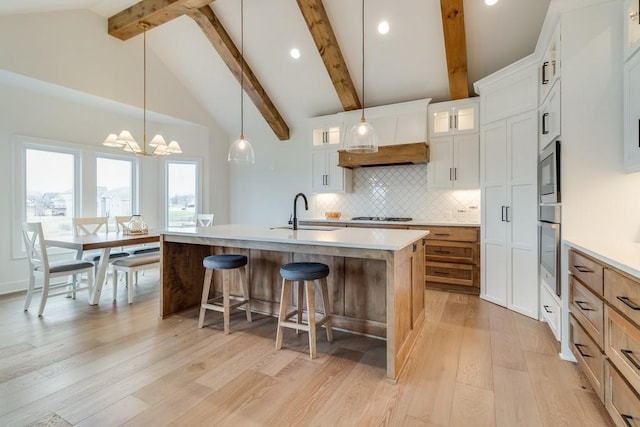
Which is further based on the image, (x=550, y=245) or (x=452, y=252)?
(x=452, y=252)

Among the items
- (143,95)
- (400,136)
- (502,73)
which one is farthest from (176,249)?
(502,73)

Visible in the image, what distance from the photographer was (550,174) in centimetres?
260

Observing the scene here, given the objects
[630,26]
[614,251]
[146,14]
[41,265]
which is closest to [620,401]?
[614,251]

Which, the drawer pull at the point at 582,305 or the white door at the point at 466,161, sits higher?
the white door at the point at 466,161

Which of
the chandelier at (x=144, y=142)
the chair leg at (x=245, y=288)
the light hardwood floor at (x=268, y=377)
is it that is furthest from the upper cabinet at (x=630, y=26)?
the chandelier at (x=144, y=142)

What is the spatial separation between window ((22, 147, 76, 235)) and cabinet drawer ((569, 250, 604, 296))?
618 cm

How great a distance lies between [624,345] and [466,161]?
10.6ft

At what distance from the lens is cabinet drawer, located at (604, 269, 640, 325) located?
140 centimetres

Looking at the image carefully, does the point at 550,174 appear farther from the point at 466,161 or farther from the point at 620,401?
the point at 466,161

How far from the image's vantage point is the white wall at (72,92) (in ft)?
12.7

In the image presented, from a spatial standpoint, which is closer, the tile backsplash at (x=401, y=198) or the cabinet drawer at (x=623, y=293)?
the cabinet drawer at (x=623, y=293)

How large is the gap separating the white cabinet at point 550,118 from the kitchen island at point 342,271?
1.35 meters

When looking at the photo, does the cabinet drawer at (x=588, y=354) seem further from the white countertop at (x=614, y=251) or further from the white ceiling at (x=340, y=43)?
the white ceiling at (x=340, y=43)

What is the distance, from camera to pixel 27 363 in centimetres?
230
